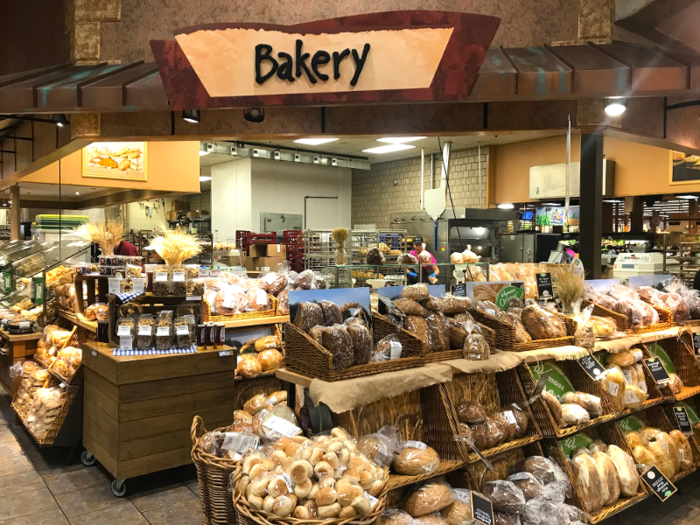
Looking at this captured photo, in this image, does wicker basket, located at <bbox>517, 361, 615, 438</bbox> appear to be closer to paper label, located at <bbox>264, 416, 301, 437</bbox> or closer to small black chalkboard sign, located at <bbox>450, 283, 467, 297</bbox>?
small black chalkboard sign, located at <bbox>450, 283, 467, 297</bbox>

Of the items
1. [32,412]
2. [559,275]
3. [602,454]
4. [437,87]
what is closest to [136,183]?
[32,412]

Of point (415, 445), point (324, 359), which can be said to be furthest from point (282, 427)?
point (415, 445)

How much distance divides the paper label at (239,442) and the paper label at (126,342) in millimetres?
1515

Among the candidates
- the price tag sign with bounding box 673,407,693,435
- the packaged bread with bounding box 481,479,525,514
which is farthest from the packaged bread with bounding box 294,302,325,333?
the price tag sign with bounding box 673,407,693,435

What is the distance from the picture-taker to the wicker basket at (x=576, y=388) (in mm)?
2754

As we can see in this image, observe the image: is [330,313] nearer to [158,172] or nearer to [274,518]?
[274,518]

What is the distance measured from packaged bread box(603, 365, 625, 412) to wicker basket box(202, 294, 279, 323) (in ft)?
8.56

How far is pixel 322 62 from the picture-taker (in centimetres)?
350

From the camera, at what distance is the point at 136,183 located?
8.31 m

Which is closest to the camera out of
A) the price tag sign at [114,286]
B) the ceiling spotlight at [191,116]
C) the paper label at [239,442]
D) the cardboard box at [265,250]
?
the paper label at [239,442]

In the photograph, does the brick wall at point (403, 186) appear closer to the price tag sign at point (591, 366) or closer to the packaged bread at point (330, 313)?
the price tag sign at point (591, 366)

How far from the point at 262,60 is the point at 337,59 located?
503 mm

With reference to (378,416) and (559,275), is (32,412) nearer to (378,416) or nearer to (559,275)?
(378,416)

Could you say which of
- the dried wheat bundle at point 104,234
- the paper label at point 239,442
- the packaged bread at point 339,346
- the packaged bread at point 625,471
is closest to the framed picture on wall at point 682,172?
the packaged bread at point 625,471
